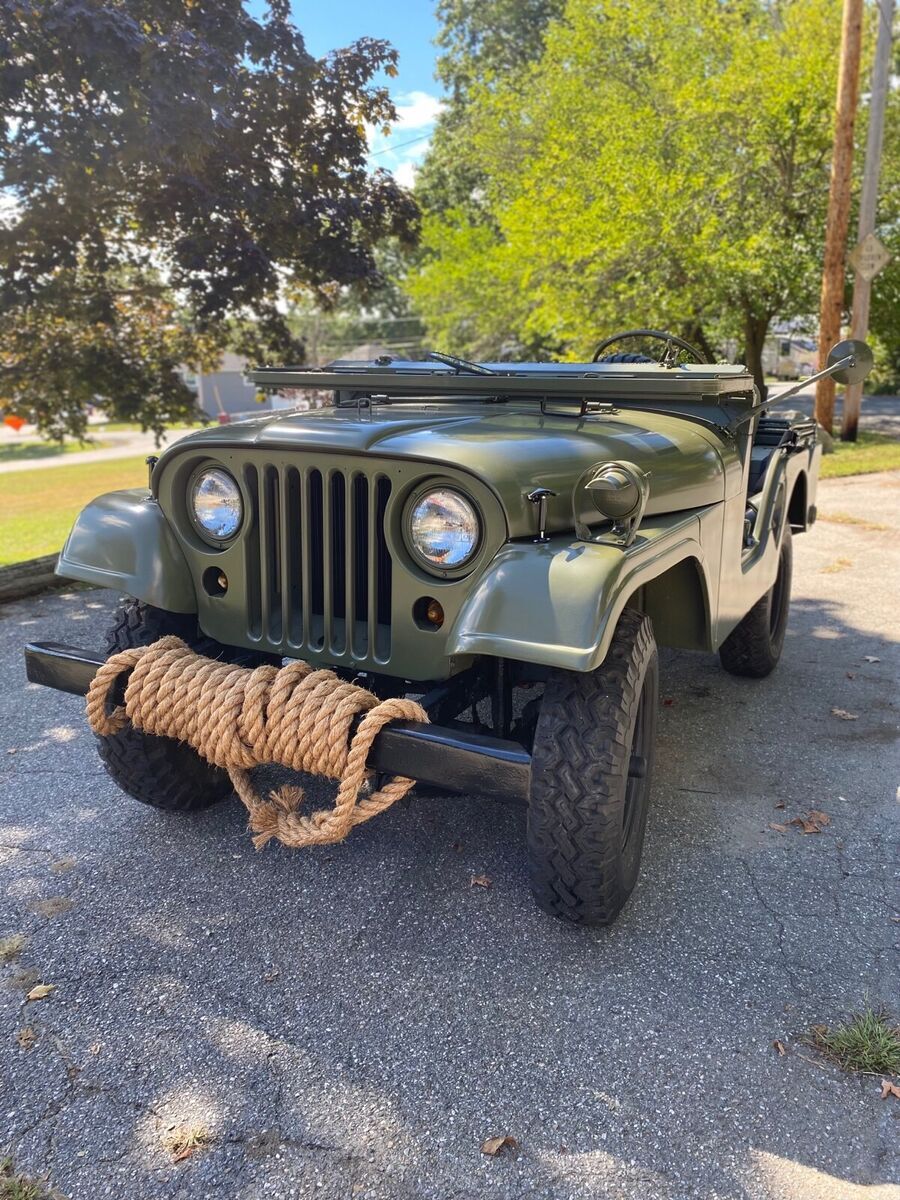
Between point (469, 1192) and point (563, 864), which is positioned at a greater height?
point (563, 864)

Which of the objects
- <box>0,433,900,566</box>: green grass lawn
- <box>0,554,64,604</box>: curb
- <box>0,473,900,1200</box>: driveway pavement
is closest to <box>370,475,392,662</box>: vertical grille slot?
<box>0,473,900,1200</box>: driveway pavement

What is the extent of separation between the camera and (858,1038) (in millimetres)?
2111

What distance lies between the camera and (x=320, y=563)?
2.61 meters

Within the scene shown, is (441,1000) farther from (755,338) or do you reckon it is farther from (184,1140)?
(755,338)

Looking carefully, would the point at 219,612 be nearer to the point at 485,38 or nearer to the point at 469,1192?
the point at 469,1192

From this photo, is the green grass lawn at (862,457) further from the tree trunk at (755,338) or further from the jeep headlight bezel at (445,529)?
the jeep headlight bezel at (445,529)

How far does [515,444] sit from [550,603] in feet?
1.87

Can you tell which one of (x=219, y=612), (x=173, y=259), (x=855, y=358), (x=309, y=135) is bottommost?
(x=219, y=612)

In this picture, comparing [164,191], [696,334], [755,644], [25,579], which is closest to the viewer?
[755,644]

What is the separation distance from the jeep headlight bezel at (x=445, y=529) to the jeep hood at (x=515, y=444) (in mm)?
87

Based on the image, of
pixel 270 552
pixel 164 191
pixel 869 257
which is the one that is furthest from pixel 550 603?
pixel 869 257

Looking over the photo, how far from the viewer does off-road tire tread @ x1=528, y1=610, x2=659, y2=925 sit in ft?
7.13

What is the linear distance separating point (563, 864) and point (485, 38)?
33.7 meters

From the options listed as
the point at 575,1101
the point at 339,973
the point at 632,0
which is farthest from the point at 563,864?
the point at 632,0
